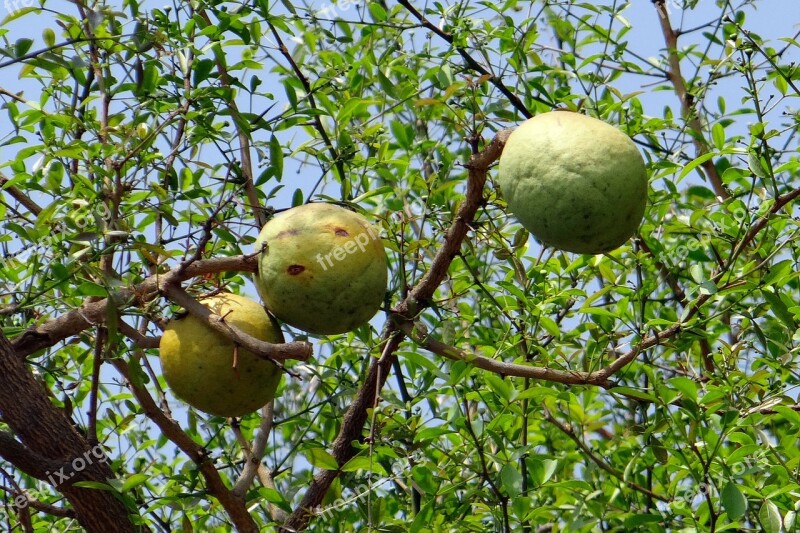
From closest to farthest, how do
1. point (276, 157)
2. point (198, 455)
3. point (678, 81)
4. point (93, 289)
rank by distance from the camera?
point (93, 289)
point (198, 455)
point (276, 157)
point (678, 81)

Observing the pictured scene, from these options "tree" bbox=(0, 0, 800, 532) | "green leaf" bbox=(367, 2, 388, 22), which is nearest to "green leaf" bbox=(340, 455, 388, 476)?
"tree" bbox=(0, 0, 800, 532)

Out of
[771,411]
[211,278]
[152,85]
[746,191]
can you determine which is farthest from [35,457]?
[746,191]

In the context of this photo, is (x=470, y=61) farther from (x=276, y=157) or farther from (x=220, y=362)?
(x=220, y=362)

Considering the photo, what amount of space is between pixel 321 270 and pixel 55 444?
29.0 inches

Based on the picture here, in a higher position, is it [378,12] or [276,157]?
[378,12]

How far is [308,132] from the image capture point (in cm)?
321

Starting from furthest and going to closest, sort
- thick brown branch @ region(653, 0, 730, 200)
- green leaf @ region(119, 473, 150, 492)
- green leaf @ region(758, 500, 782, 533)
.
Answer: thick brown branch @ region(653, 0, 730, 200) < green leaf @ region(758, 500, 782, 533) < green leaf @ region(119, 473, 150, 492)

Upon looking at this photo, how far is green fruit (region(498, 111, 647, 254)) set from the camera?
173cm

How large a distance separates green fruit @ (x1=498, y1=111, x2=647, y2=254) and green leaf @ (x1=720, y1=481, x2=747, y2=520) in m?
0.73

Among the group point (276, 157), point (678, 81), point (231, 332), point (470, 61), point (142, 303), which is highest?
point (678, 81)

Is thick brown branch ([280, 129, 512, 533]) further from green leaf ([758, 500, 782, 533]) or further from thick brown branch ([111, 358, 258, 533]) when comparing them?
green leaf ([758, 500, 782, 533])

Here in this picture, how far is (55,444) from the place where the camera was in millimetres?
2223

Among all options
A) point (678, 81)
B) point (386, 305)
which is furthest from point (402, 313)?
point (678, 81)

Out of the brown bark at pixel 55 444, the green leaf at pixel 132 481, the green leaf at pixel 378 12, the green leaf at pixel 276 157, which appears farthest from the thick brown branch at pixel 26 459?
the green leaf at pixel 378 12
